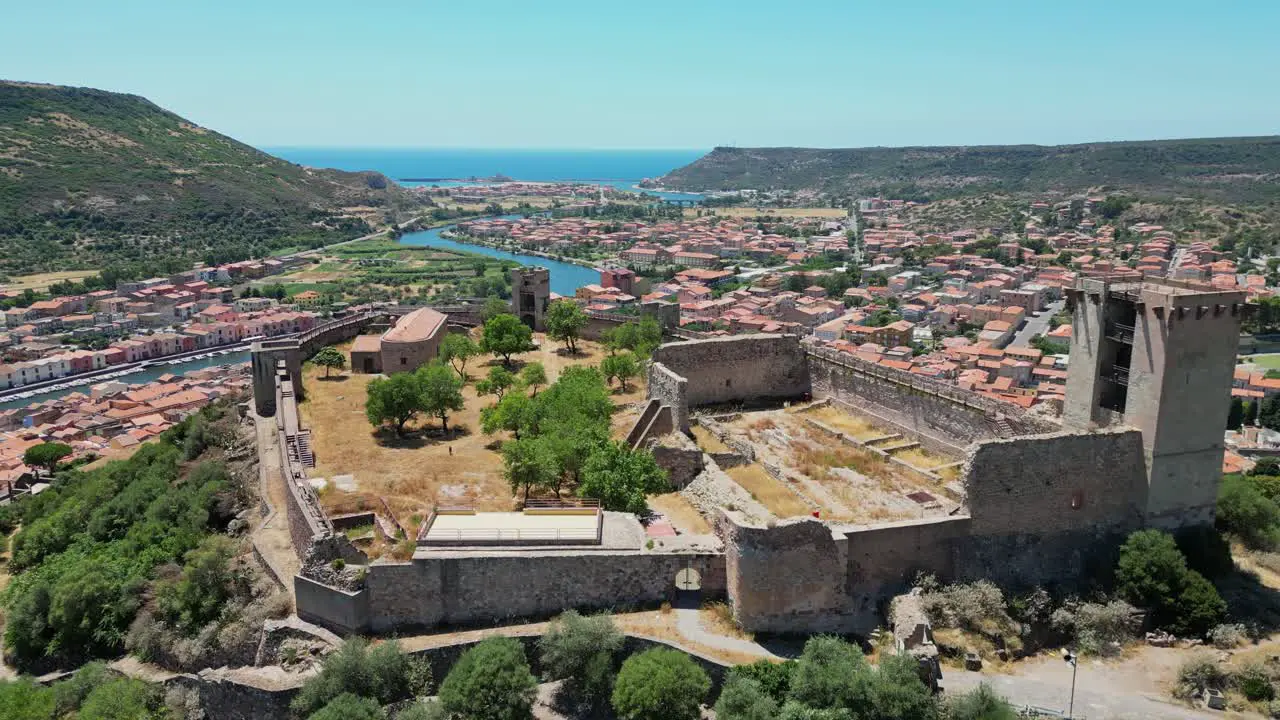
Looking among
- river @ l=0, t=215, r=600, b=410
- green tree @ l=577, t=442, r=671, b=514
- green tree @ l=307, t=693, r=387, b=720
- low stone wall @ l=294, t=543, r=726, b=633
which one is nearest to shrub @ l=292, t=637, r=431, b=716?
green tree @ l=307, t=693, r=387, b=720

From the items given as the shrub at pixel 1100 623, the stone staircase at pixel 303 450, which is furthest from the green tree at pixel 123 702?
the shrub at pixel 1100 623

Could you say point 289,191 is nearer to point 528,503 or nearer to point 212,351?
point 212,351

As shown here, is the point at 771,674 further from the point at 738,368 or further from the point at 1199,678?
the point at 738,368

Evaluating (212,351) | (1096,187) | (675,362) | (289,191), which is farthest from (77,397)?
(1096,187)

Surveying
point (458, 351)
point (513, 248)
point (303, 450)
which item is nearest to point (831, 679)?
point (303, 450)

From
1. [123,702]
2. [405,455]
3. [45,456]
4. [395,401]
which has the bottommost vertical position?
[45,456]

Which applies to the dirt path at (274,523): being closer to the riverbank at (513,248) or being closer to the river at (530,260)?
the river at (530,260)
